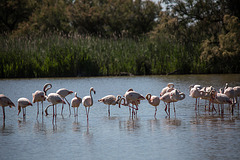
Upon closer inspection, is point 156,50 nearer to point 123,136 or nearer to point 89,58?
point 89,58

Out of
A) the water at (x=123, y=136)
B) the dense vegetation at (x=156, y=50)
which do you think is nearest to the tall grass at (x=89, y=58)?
the dense vegetation at (x=156, y=50)

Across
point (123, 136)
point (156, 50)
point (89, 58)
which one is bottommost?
point (123, 136)

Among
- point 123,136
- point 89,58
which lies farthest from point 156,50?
point 123,136

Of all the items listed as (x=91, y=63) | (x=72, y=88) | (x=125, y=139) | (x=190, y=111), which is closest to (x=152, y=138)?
(x=125, y=139)

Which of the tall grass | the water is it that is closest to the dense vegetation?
the tall grass

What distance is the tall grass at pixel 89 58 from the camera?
25.2 m

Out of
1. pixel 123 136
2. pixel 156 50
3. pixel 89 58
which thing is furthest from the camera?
pixel 156 50

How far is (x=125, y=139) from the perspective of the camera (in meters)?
8.19

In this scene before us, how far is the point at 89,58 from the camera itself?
25.6m

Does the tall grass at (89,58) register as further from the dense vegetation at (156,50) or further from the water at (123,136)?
the water at (123,136)

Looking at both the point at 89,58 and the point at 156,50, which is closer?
the point at 89,58

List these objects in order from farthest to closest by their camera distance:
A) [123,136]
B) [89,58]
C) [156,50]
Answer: [156,50] < [89,58] < [123,136]

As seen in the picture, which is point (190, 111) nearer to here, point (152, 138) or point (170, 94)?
point (170, 94)

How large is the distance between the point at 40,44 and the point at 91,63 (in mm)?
3658
